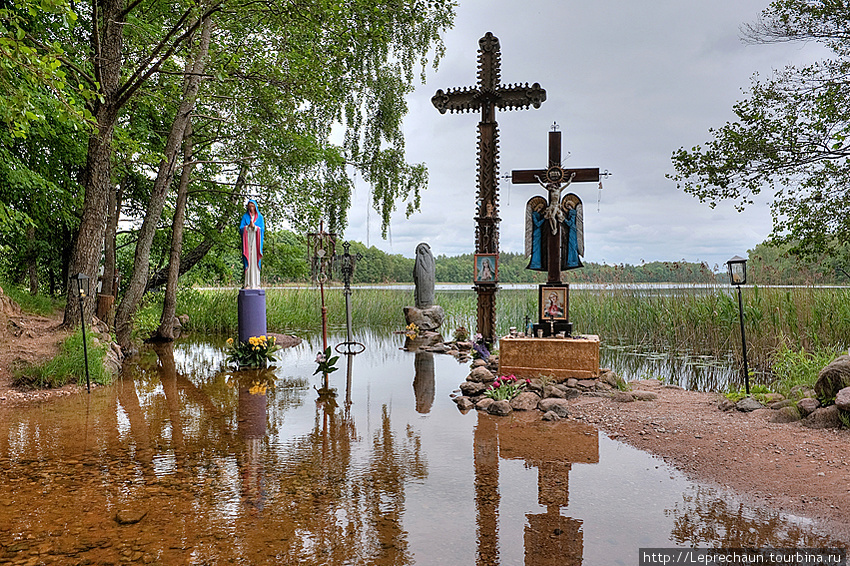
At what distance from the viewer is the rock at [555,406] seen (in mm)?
5740

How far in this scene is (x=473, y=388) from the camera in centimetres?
686

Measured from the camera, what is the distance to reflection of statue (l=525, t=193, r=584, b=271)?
782 cm

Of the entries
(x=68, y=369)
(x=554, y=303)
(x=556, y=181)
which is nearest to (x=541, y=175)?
(x=556, y=181)

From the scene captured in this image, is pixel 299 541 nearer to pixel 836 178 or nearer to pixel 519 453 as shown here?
pixel 519 453

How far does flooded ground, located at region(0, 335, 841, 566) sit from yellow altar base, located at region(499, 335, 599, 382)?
1537 millimetres

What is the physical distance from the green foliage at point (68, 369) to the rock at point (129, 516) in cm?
490

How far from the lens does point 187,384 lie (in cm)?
762

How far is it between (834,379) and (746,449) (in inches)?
55.1

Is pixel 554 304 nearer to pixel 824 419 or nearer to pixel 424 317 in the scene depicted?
pixel 824 419

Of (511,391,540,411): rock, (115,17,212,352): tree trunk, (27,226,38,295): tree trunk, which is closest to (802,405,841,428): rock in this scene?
(511,391,540,411): rock

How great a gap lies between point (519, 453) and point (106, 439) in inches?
145

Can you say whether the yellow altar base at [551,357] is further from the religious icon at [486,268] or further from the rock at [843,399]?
the religious icon at [486,268]

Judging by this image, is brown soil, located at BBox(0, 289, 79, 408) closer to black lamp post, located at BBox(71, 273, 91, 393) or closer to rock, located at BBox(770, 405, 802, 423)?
black lamp post, located at BBox(71, 273, 91, 393)

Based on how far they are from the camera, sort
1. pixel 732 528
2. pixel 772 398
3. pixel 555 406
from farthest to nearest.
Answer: pixel 555 406
pixel 772 398
pixel 732 528
